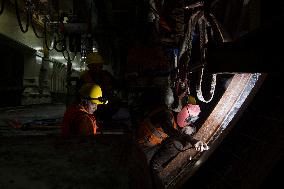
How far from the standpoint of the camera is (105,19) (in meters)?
11.5

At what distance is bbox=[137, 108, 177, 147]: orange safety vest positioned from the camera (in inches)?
218

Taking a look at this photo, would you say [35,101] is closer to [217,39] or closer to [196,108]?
[196,108]

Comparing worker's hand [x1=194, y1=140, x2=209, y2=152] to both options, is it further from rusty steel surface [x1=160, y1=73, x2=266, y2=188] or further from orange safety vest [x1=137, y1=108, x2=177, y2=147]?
orange safety vest [x1=137, y1=108, x2=177, y2=147]

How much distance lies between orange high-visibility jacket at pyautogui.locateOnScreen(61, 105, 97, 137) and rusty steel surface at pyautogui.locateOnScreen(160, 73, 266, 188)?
162 centimetres

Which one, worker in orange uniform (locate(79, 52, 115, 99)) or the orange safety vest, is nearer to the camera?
the orange safety vest

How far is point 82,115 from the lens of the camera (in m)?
4.02

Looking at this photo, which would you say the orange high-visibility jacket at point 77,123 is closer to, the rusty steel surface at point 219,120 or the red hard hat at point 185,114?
the rusty steel surface at point 219,120

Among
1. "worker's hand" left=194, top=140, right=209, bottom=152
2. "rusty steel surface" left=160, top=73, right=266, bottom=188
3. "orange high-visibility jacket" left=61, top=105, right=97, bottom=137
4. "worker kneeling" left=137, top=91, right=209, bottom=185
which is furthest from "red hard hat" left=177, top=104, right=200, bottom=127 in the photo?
"orange high-visibility jacket" left=61, top=105, right=97, bottom=137

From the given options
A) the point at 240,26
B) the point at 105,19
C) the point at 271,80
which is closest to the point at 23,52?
the point at 105,19

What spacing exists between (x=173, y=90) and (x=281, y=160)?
2.95 metres

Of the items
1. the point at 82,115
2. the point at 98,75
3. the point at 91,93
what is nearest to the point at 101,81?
the point at 98,75

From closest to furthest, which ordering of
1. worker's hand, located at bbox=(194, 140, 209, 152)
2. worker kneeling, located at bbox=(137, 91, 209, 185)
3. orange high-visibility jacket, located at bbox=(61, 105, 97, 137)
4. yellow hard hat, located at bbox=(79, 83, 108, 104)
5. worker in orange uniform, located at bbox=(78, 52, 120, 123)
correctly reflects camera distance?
orange high-visibility jacket, located at bbox=(61, 105, 97, 137)
yellow hard hat, located at bbox=(79, 83, 108, 104)
worker's hand, located at bbox=(194, 140, 209, 152)
worker kneeling, located at bbox=(137, 91, 209, 185)
worker in orange uniform, located at bbox=(78, 52, 120, 123)

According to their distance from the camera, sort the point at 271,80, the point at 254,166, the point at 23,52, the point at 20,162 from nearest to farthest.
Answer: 1. the point at 20,162
2. the point at 254,166
3. the point at 271,80
4. the point at 23,52

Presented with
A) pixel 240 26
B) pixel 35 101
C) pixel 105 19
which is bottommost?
pixel 35 101
